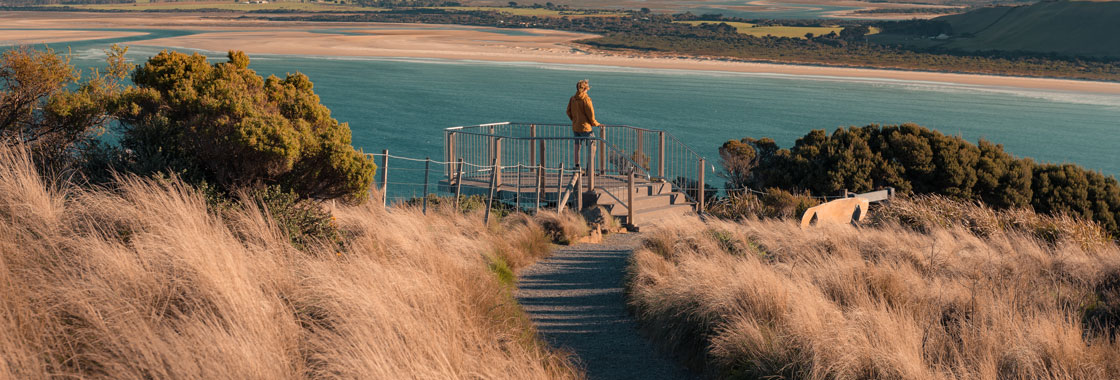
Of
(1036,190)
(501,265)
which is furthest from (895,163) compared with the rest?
(501,265)

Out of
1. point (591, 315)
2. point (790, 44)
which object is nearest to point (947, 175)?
point (591, 315)

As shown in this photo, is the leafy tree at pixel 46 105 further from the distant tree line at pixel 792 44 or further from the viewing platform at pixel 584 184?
the distant tree line at pixel 792 44

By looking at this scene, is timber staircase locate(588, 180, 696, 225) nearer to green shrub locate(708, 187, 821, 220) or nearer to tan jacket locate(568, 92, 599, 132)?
green shrub locate(708, 187, 821, 220)

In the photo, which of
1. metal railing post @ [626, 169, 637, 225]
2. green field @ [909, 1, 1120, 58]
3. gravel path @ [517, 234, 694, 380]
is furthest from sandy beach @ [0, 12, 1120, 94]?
gravel path @ [517, 234, 694, 380]

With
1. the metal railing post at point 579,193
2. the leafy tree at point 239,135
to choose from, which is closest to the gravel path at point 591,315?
the leafy tree at point 239,135

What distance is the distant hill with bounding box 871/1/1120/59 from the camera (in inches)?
4274

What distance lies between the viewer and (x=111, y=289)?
18.2 ft

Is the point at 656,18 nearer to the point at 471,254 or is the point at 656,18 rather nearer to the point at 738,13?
the point at 738,13

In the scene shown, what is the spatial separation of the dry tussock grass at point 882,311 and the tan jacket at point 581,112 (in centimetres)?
662

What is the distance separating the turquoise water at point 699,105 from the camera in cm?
5928

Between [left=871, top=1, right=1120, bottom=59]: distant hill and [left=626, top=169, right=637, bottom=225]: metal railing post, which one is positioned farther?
[left=871, top=1, right=1120, bottom=59]: distant hill

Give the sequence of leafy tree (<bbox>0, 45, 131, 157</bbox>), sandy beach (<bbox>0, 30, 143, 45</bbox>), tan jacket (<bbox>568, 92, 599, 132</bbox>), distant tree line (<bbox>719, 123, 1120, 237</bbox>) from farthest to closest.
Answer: sandy beach (<bbox>0, 30, 143, 45</bbox>) < distant tree line (<bbox>719, 123, 1120, 237</bbox>) < tan jacket (<bbox>568, 92, 599, 132</bbox>) < leafy tree (<bbox>0, 45, 131, 157</bbox>)

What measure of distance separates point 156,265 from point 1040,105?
3175 inches

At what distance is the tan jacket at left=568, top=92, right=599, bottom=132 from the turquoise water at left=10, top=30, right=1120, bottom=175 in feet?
120
